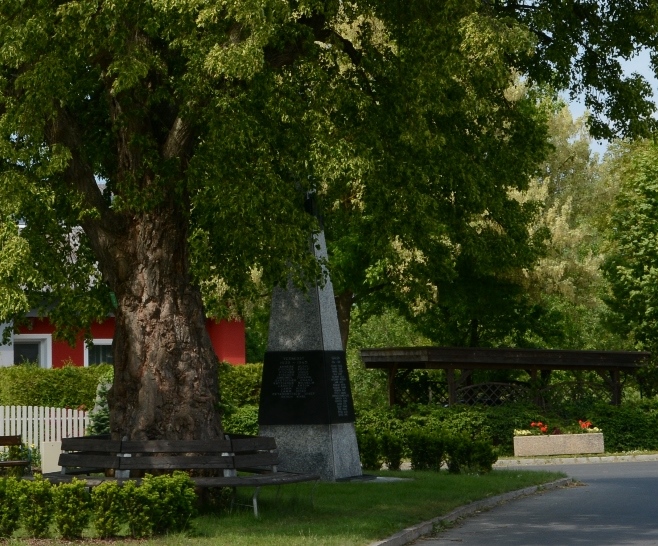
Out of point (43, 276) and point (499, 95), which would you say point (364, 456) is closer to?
point (499, 95)

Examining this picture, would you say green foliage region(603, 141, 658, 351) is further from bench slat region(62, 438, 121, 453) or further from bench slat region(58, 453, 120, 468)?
bench slat region(58, 453, 120, 468)

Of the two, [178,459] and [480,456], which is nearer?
[178,459]

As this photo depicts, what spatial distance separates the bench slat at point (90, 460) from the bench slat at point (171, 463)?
14 cm

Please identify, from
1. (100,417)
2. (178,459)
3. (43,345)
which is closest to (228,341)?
(43,345)

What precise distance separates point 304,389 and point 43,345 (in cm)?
1905

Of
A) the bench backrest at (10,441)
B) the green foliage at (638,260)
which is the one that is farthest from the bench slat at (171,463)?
the green foliage at (638,260)

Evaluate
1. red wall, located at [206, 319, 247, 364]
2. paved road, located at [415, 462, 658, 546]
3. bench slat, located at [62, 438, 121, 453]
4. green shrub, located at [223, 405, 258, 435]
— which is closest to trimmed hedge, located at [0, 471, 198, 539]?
bench slat, located at [62, 438, 121, 453]

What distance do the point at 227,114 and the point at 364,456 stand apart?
1122cm

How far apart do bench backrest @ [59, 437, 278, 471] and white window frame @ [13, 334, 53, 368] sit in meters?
22.6

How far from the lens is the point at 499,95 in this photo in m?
20.1

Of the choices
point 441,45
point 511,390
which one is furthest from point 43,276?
point 511,390

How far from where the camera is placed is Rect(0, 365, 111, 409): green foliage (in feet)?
110

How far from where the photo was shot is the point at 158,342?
15977 mm

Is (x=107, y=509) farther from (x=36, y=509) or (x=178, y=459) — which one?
(x=178, y=459)
